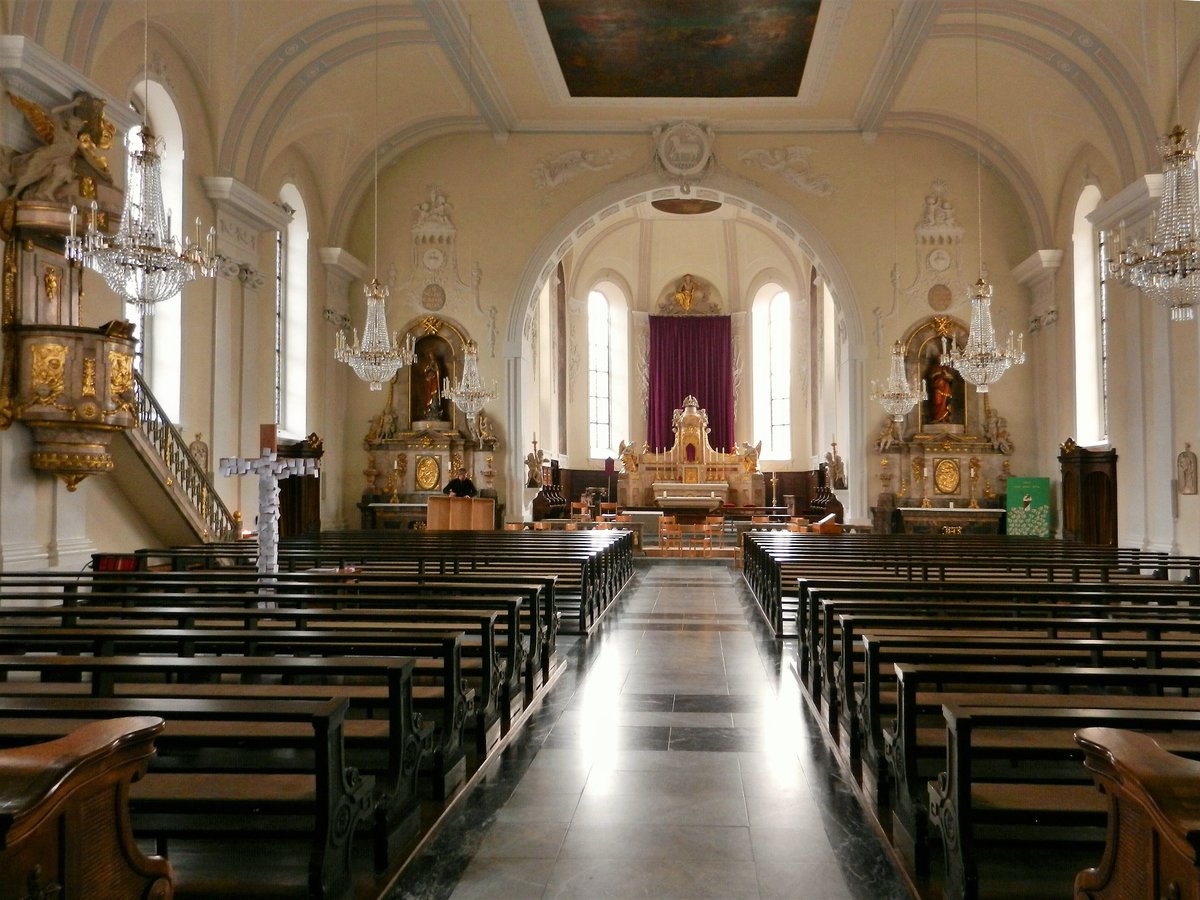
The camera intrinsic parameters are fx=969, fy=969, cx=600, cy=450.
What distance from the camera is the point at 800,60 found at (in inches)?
634

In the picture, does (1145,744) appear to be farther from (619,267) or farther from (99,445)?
(619,267)

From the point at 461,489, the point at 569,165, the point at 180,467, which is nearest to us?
the point at 180,467

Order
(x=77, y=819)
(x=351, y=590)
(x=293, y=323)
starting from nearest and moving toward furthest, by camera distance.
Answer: (x=77, y=819) < (x=351, y=590) < (x=293, y=323)

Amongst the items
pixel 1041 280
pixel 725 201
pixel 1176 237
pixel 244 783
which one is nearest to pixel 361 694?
pixel 244 783

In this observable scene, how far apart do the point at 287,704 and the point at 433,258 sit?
16869 mm

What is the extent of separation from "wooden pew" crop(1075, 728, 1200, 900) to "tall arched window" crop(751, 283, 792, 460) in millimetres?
25841

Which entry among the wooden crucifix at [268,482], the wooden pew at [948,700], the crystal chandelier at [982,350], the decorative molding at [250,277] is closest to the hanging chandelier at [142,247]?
the wooden crucifix at [268,482]

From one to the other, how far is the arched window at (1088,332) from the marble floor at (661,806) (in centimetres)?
1212

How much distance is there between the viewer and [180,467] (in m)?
11.1

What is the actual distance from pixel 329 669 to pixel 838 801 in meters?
2.27

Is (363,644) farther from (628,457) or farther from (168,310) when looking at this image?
(628,457)

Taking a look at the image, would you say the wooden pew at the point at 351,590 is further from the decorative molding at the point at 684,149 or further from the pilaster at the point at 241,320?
the decorative molding at the point at 684,149

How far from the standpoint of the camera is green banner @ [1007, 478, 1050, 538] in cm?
1708

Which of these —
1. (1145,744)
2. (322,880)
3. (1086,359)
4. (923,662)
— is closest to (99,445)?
(322,880)
